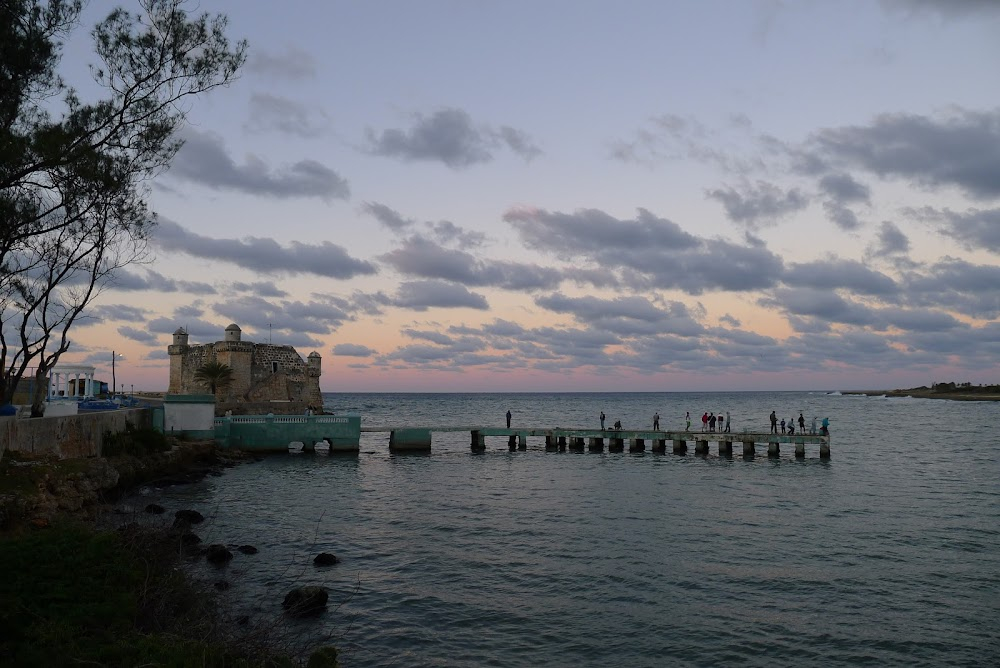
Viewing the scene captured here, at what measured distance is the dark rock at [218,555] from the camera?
20.0 meters

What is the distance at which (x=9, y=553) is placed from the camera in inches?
Answer: 458

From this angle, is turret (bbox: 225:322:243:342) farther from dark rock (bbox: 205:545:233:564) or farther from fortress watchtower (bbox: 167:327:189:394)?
dark rock (bbox: 205:545:233:564)

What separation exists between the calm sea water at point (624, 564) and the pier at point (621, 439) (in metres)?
8.33

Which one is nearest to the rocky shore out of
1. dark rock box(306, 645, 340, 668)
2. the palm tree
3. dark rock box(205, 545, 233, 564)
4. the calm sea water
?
the calm sea water

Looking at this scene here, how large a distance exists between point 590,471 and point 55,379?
3493cm

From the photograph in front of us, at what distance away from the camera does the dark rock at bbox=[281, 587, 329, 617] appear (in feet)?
51.7

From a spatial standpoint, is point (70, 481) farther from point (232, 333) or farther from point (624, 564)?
point (232, 333)

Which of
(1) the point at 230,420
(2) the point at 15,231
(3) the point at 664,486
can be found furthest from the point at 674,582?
(1) the point at 230,420

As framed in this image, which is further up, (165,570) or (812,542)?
(165,570)

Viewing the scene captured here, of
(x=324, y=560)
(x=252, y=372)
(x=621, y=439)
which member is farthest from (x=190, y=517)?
(x=252, y=372)

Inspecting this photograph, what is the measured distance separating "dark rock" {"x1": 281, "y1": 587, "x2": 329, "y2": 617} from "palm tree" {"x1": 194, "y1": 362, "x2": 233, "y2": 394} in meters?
57.3

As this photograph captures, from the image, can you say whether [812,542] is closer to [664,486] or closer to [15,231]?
[664,486]

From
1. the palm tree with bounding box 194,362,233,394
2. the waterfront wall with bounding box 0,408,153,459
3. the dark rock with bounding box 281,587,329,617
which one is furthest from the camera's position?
the palm tree with bounding box 194,362,233,394

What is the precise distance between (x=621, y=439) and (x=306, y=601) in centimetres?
4117
